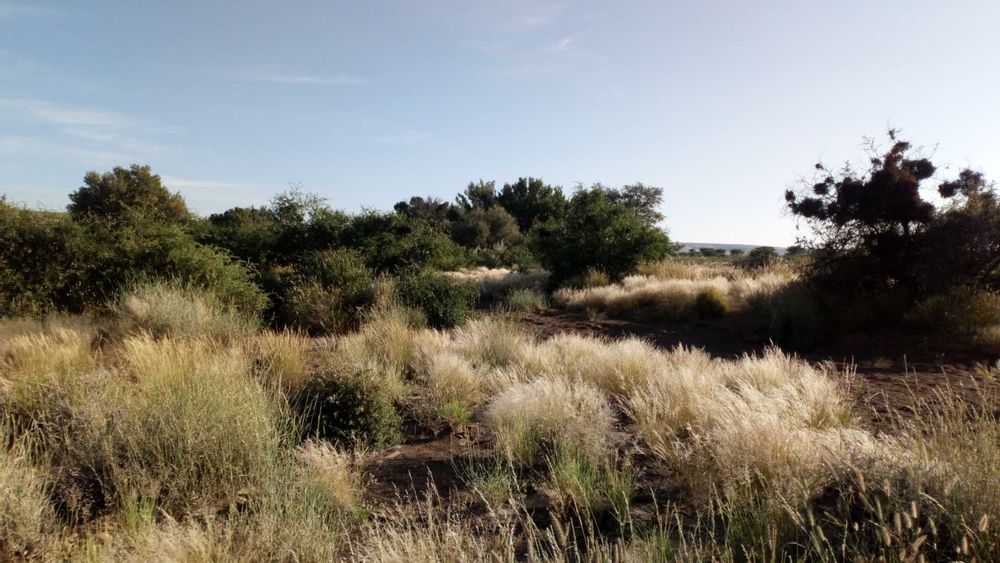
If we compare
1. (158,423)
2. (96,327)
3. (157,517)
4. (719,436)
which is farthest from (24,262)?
(719,436)

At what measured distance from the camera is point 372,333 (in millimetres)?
9266

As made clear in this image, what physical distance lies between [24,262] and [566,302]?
43.1 feet

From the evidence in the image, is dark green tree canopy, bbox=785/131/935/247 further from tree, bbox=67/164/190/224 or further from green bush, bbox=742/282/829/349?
tree, bbox=67/164/190/224

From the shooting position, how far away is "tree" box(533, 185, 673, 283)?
2148 cm

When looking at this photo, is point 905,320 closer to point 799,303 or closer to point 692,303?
point 799,303

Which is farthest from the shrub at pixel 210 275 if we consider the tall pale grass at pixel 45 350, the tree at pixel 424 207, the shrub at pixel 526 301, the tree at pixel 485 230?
the tree at pixel 424 207

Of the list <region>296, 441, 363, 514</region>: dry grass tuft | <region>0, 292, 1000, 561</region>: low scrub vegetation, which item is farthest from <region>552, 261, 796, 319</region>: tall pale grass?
<region>296, 441, 363, 514</region>: dry grass tuft

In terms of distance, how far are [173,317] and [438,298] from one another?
19.4ft

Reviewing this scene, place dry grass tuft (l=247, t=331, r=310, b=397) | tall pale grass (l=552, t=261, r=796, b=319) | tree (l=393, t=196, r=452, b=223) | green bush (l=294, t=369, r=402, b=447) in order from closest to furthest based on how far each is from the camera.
→ green bush (l=294, t=369, r=402, b=447) < dry grass tuft (l=247, t=331, r=310, b=397) < tall pale grass (l=552, t=261, r=796, b=319) < tree (l=393, t=196, r=452, b=223)

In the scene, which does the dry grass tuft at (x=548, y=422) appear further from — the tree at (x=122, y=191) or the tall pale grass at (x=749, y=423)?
the tree at (x=122, y=191)

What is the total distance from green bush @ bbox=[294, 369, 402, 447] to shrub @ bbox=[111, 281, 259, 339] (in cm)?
373

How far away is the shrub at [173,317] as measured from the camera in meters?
8.86

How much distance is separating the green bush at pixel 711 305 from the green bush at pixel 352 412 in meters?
11.3

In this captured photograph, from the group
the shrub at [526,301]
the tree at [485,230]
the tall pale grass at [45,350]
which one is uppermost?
the tree at [485,230]
